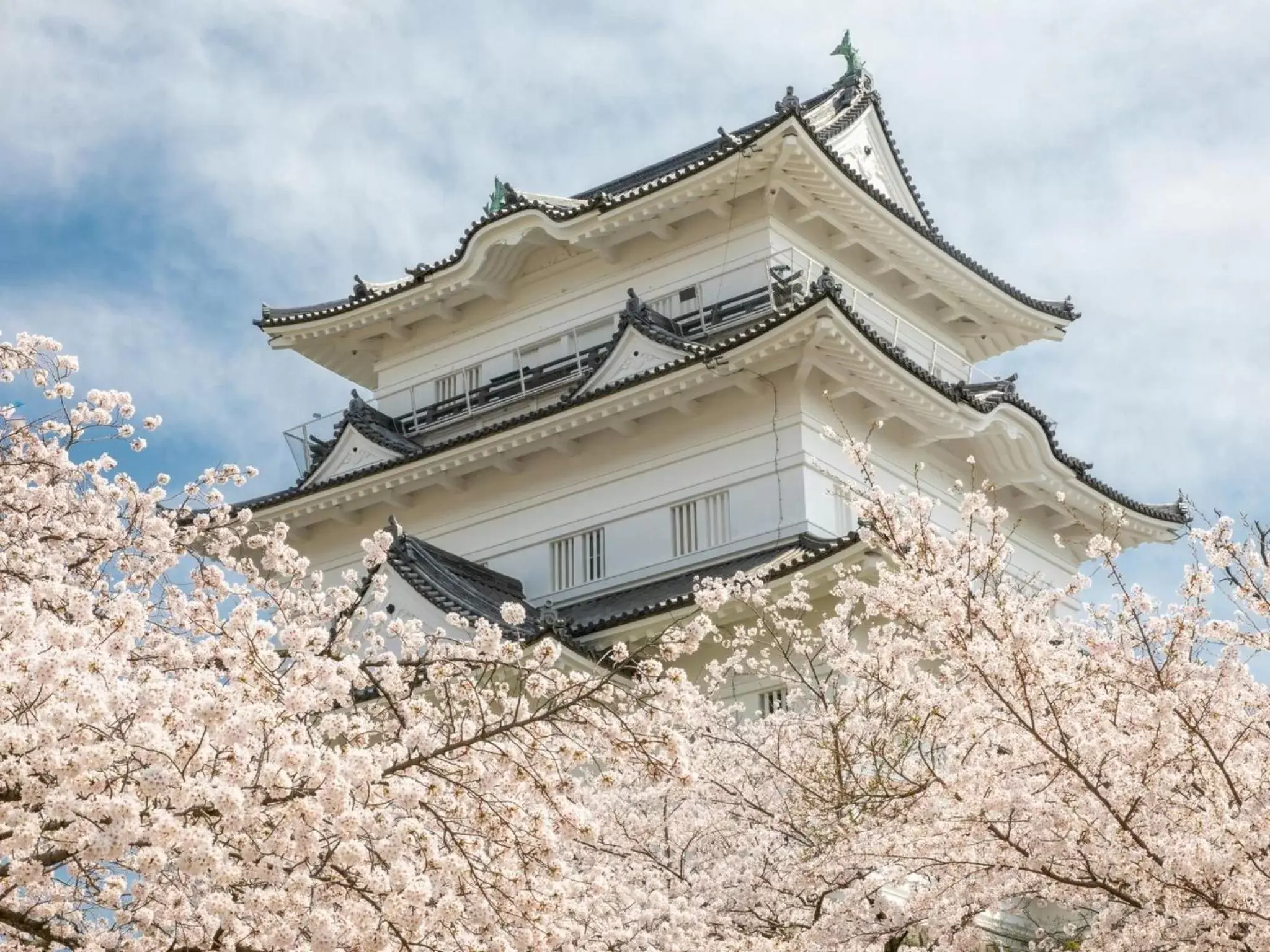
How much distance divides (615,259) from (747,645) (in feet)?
27.6

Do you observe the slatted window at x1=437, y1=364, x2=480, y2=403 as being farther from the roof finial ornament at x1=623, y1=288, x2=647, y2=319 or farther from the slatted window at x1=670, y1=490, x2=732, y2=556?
the slatted window at x1=670, y1=490, x2=732, y2=556

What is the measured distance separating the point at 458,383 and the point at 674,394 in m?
5.73

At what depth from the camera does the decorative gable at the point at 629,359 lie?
60.2ft

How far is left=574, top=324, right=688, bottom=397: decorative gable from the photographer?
1834 cm

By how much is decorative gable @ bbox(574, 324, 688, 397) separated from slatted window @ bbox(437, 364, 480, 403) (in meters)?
4.01

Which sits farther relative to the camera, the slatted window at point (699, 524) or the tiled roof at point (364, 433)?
the tiled roof at point (364, 433)

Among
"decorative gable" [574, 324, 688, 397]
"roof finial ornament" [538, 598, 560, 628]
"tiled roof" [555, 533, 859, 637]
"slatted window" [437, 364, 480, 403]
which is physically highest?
"slatted window" [437, 364, 480, 403]

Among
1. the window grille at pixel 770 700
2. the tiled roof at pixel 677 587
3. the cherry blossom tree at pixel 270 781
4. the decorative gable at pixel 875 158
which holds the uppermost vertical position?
the decorative gable at pixel 875 158

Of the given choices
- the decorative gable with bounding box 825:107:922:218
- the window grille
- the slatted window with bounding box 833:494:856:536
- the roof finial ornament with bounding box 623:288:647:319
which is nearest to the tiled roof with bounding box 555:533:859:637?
the slatted window with bounding box 833:494:856:536

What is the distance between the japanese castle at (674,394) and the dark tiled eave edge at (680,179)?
0.06 m

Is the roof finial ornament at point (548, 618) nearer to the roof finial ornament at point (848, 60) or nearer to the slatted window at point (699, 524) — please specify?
the slatted window at point (699, 524)

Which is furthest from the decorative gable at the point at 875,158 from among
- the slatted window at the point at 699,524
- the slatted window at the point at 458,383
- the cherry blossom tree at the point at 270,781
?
the cherry blossom tree at the point at 270,781

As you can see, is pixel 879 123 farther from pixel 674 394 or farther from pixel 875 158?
pixel 674 394

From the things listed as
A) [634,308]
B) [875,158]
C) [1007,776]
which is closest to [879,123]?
[875,158]
